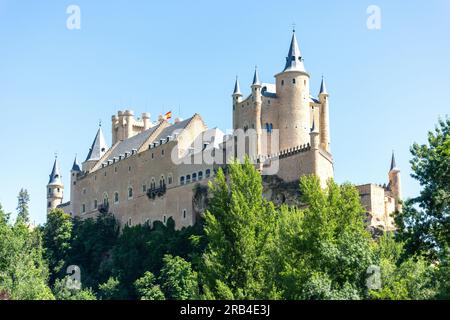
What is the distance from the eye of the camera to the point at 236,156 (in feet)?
270

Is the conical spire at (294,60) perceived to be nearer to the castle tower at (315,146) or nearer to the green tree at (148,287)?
the castle tower at (315,146)

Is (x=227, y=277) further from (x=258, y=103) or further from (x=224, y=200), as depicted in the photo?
(x=258, y=103)

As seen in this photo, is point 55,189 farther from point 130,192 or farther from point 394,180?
point 394,180

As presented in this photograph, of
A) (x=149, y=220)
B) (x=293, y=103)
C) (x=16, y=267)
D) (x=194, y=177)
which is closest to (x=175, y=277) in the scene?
(x=194, y=177)

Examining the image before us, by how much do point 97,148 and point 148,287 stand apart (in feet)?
111

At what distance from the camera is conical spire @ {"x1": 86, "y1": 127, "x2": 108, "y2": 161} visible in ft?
358

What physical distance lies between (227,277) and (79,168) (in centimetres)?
6939

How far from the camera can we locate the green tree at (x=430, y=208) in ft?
121

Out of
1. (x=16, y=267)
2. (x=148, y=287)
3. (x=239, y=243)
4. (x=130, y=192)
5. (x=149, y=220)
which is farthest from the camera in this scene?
(x=130, y=192)

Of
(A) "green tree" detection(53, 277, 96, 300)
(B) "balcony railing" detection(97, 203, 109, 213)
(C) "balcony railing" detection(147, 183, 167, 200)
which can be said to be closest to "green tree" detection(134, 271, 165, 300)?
(A) "green tree" detection(53, 277, 96, 300)

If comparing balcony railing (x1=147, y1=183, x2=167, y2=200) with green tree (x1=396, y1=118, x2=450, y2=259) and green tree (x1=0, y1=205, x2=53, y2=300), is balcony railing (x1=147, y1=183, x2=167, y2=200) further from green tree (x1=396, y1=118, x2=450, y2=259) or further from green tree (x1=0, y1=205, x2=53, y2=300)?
green tree (x1=396, y1=118, x2=450, y2=259)

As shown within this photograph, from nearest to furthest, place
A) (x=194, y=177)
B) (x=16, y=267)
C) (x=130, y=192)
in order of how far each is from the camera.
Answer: (x=16, y=267), (x=194, y=177), (x=130, y=192)
